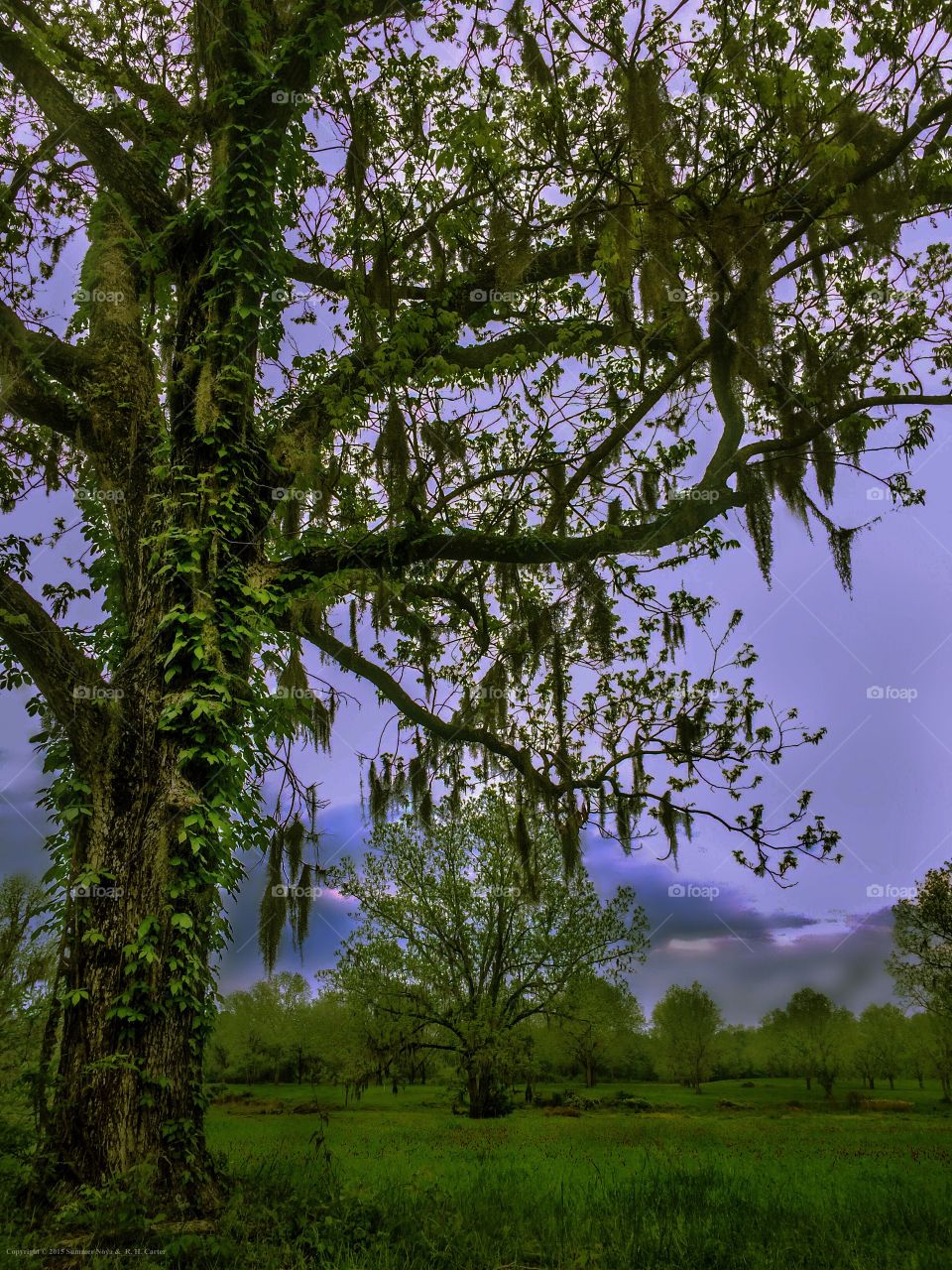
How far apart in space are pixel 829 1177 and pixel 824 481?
7604mm

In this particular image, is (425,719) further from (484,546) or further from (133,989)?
(133,989)

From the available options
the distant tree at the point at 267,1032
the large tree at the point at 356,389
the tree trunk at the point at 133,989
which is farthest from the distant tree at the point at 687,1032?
the tree trunk at the point at 133,989

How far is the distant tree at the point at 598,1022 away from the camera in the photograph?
2117 cm

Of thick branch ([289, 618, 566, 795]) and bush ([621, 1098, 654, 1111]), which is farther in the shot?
bush ([621, 1098, 654, 1111])

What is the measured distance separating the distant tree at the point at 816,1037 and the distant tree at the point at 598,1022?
6.77 metres

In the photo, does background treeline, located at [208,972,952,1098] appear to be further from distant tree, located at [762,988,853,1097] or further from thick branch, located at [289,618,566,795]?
thick branch, located at [289,618,566,795]

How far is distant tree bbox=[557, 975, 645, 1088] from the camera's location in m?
21.2

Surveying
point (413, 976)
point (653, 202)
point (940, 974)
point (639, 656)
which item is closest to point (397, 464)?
point (653, 202)

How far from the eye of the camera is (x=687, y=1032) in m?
37.9

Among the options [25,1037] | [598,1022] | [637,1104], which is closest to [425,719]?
[25,1037]

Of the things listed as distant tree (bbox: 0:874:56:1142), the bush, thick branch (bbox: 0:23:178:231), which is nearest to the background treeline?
the bush

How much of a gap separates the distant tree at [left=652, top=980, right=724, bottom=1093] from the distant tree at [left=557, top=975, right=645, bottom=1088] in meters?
1.92

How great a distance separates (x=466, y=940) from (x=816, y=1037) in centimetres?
2147

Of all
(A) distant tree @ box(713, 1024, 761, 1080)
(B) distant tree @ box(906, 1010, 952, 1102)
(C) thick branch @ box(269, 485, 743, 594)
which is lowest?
(A) distant tree @ box(713, 1024, 761, 1080)
